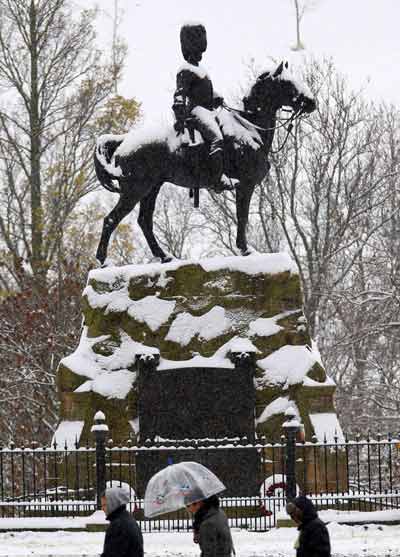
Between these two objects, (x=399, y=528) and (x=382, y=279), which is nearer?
(x=399, y=528)

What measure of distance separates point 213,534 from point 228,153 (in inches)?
409

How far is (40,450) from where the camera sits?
14.1m

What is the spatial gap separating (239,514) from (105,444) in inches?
80.4

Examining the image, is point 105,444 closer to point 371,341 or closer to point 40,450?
point 40,450

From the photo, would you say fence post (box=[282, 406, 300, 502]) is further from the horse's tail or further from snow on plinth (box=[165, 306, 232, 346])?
the horse's tail

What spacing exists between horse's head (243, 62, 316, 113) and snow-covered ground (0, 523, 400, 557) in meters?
6.28

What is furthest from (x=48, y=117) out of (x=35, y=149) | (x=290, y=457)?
(x=290, y=457)

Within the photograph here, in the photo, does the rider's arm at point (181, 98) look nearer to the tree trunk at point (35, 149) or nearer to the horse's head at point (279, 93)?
the horse's head at point (279, 93)

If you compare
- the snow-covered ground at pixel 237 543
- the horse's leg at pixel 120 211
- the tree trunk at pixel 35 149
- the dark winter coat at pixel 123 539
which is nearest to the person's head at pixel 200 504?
the dark winter coat at pixel 123 539

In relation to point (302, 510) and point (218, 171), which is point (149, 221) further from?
point (302, 510)

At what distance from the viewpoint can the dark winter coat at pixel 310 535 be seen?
7.32m

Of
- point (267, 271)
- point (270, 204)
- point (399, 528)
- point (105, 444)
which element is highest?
point (270, 204)

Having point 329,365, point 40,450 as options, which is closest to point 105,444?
point 40,450

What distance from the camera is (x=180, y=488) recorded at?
6.80 m
